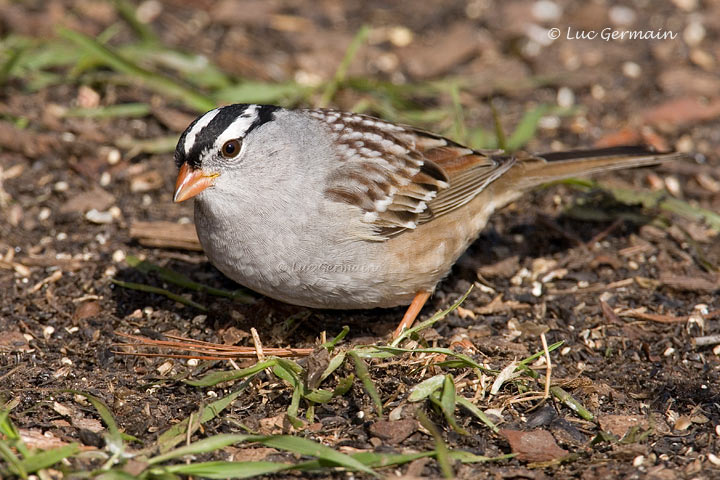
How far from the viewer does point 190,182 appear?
4031mm

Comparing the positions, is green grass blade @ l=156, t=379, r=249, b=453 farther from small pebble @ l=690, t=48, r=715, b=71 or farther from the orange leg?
small pebble @ l=690, t=48, r=715, b=71

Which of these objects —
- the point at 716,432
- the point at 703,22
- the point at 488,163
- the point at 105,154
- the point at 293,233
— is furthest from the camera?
the point at 703,22

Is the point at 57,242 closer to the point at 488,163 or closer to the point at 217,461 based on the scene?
the point at 217,461

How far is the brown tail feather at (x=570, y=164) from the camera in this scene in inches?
197

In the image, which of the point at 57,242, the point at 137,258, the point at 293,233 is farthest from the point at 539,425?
the point at 57,242

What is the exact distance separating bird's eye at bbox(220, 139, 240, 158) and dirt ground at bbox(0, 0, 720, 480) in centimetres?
100

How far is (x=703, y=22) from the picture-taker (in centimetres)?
728

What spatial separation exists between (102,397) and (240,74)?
3369 mm

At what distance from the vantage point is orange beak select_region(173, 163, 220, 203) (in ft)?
13.1

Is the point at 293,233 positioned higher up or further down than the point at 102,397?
higher up

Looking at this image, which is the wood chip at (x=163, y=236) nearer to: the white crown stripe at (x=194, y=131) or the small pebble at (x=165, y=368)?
the small pebble at (x=165, y=368)

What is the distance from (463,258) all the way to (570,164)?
0.86 m

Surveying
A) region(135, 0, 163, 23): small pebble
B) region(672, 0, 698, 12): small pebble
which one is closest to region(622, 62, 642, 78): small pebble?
region(672, 0, 698, 12): small pebble

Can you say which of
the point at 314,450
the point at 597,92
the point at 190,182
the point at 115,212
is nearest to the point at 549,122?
the point at 597,92
